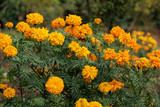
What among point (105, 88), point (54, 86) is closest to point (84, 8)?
point (105, 88)

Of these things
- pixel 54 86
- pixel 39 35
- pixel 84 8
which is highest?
pixel 84 8

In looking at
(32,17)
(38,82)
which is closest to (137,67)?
(38,82)

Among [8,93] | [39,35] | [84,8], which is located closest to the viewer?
[39,35]

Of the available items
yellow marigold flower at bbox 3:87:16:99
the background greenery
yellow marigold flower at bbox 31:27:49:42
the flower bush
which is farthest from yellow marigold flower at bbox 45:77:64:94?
the background greenery

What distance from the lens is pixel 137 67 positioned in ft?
7.93

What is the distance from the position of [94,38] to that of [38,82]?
87 centimetres

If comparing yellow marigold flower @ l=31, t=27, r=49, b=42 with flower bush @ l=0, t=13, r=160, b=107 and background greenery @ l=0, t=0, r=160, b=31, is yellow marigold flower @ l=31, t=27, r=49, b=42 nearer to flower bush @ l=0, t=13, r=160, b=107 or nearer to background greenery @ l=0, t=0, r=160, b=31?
flower bush @ l=0, t=13, r=160, b=107

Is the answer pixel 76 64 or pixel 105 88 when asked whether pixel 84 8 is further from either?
pixel 105 88

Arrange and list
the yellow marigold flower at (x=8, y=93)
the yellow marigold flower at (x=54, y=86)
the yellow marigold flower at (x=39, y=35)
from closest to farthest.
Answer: the yellow marigold flower at (x=54, y=86) < the yellow marigold flower at (x=39, y=35) < the yellow marigold flower at (x=8, y=93)

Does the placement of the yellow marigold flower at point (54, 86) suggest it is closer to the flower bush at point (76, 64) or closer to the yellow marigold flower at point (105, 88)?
the flower bush at point (76, 64)

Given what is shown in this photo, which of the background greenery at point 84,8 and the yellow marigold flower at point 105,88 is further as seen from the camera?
the background greenery at point 84,8

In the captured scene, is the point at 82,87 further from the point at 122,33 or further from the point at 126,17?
the point at 126,17

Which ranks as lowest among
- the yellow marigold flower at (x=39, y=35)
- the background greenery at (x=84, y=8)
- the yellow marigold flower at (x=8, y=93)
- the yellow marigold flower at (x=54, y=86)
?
the yellow marigold flower at (x=8, y=93)

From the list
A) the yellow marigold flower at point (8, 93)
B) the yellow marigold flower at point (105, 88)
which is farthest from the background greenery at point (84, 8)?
the yellow marigold flower at point (105, 88)
